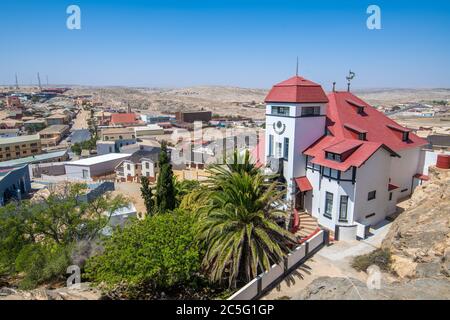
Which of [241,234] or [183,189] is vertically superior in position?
[241,234]

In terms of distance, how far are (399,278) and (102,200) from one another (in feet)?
73.9

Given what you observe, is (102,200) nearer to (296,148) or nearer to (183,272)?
(183,272)

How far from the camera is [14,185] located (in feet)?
139

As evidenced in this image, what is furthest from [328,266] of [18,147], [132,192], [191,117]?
[191,117]

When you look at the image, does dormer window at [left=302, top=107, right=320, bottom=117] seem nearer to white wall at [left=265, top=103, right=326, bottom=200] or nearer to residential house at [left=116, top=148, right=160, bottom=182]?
white wall at [left=265, top=103, right=326, bottom=200]

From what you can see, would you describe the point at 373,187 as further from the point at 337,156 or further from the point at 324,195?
the point at 337,156

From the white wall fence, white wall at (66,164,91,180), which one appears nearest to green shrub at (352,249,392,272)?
the white wall fence

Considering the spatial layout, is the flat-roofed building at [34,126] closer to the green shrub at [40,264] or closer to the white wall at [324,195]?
the green shrub at [40,264]

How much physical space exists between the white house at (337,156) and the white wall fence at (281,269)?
2.62 metres

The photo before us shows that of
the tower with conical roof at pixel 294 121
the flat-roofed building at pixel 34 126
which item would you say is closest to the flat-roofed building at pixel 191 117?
the flat-roofed building at pixel 34 126

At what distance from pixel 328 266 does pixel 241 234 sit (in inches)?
262

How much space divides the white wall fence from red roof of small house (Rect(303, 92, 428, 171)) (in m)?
5.53

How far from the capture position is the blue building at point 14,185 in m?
39.7

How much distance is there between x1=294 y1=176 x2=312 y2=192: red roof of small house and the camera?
24653 millimetres
